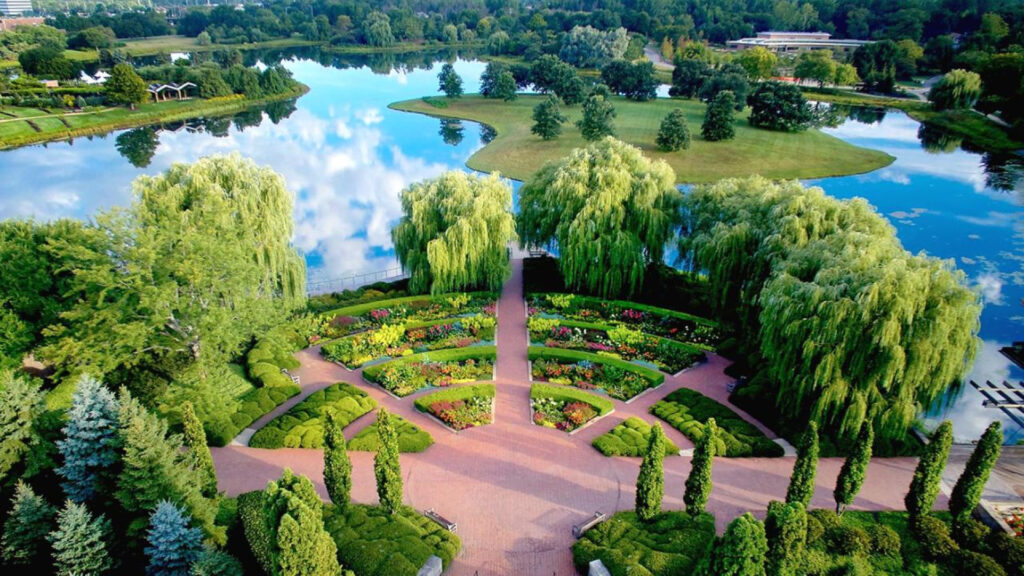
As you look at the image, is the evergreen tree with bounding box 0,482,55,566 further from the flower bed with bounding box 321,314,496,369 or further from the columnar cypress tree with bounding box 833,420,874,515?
the columnar cypress tree with bounding box 833,420,874,515

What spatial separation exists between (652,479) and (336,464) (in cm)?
1160

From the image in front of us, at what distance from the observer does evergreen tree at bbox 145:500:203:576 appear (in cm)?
1819

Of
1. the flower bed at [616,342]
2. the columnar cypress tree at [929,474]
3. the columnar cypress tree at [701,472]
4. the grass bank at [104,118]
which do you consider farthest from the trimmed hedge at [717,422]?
the grass bank at [104,118]

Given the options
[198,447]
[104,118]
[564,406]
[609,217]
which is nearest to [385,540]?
[198,447]

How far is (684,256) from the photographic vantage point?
38844 millimetres

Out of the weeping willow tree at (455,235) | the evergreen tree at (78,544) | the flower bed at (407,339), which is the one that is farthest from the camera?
the weeping willow tree at (455,235)

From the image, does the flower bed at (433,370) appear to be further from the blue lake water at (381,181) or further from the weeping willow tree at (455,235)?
the blue lake water at (381,181)

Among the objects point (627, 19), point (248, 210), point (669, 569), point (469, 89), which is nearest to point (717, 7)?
point (627, 19)

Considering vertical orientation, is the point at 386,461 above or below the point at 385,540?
above

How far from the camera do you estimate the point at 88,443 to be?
66.3 ft

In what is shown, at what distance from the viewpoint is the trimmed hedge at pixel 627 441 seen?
26.3 metres

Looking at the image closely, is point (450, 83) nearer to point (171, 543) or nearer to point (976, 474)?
point (171, 543)

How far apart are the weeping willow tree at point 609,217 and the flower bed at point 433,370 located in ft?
31.5

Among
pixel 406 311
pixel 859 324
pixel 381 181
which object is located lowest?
pixel 406 311
